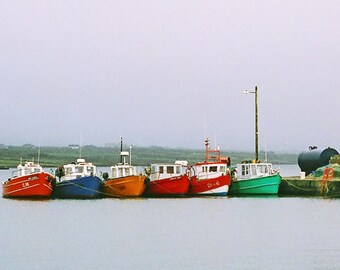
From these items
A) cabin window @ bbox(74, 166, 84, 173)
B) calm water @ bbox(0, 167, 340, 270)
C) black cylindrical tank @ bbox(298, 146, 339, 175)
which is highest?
black cylindrical tank @ bbox(298, 146, 339, 175)

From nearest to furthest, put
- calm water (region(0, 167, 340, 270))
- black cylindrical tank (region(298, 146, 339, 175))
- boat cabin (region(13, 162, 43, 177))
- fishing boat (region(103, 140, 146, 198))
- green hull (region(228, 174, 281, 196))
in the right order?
calm water (region(0, 167, 340, 270)), fishing boat (region(103, 140, 146, 198)), green hull (region(228, 174, 281, 196)), boat cabin (region(13, 162, 43, 177)), black cylindrical tank (region(298, 146, 339, 175))

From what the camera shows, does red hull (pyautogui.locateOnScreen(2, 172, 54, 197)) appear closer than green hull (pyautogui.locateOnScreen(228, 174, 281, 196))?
Yes

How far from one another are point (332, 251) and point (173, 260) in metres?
7.12

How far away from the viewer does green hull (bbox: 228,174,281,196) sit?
60.0m

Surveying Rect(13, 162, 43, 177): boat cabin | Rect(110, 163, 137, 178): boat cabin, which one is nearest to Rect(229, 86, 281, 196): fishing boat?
Rect(110, 163, 137, 178): boat cabin

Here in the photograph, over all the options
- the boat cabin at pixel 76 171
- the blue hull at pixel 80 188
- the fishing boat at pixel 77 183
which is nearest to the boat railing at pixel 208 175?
the fishing boat at pixel 77 183

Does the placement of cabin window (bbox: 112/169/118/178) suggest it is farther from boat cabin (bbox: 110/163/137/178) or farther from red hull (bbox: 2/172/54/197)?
red hull (bbox: 2/172/54/197)

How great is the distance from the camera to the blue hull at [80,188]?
59.0m

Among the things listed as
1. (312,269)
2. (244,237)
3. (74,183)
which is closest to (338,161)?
(74,183)

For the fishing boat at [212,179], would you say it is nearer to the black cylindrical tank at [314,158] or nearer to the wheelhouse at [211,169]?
the wheelhouse at [211,169]

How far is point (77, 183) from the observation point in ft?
194

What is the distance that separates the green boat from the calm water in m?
1.16

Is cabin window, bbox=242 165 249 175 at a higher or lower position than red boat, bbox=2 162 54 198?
higher

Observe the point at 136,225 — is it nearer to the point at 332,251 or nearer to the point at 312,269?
the point at 332,251
